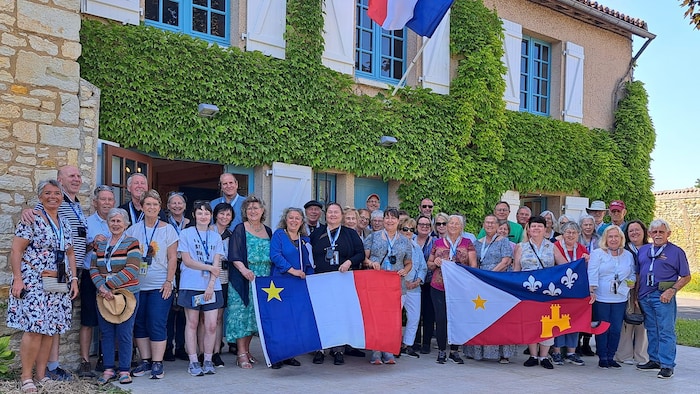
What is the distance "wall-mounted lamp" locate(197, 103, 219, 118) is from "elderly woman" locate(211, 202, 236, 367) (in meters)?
1.91

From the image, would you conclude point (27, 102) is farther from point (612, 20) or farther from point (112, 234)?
point (612, 20)

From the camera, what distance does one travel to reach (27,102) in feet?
19.0

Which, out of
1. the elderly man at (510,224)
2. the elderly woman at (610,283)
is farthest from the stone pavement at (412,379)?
the elderly man at (510,224)

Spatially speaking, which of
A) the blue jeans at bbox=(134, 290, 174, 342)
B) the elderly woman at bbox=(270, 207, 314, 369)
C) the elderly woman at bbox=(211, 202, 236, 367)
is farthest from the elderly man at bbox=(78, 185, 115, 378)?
the elderly woman at bbox=(270, 207, 314, 369)

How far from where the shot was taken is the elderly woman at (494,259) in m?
6.93

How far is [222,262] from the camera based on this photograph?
6.16 metres

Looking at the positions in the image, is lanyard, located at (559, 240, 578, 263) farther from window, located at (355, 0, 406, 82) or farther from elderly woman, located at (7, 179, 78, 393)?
elderly woman, located at (7, 179, 78, 393)

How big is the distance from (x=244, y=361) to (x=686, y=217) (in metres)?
19.3

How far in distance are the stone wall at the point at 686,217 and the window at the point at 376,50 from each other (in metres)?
14.0

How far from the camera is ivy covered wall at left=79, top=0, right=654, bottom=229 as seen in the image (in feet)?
24.5

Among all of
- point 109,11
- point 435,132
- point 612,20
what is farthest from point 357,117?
point 612,20

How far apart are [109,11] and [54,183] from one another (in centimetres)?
290

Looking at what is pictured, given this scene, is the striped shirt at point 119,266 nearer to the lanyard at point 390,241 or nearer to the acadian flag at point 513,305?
the lanyard at point 390,241

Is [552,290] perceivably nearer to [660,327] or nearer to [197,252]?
[660,327]
